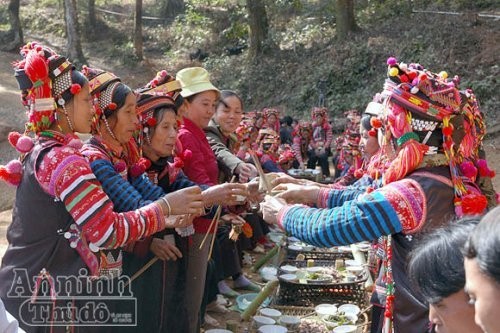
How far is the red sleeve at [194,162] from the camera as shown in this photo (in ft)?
15.3

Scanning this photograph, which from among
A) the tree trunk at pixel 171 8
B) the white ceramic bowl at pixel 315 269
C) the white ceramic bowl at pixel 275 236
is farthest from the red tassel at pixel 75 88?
the tree trunk at pixel 171 8

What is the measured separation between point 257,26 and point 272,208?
21.0 meters

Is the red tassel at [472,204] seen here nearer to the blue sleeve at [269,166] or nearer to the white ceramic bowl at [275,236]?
the white ceramic bowl at [275,236]

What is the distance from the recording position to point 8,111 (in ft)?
52.1

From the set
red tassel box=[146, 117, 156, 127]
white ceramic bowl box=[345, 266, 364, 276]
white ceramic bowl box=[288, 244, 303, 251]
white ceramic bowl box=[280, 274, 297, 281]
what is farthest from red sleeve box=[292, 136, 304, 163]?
red tassel box=[146, 117, 156, 127]

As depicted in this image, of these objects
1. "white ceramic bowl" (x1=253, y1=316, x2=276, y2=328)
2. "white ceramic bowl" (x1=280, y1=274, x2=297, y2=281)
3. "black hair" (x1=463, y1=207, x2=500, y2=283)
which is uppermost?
"black hair" (x1=463, y1=207, x2=500, y2=283)

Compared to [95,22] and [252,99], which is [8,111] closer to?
[252,99]

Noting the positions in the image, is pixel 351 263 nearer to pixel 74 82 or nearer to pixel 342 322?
pixel 342 322

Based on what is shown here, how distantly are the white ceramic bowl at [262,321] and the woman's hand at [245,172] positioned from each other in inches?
45.3

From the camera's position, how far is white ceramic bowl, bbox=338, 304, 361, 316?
5305 millimetres

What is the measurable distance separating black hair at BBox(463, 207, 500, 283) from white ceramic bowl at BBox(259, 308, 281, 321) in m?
3.96

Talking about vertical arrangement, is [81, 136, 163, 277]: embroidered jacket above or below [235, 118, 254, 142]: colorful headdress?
above

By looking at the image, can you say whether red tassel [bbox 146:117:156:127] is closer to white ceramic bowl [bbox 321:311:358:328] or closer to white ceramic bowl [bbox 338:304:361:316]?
white ceramic bowl [bbox 321:311:358:328]

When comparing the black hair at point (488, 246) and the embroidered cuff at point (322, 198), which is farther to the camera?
the embroidered cuff at point (322, 198)
